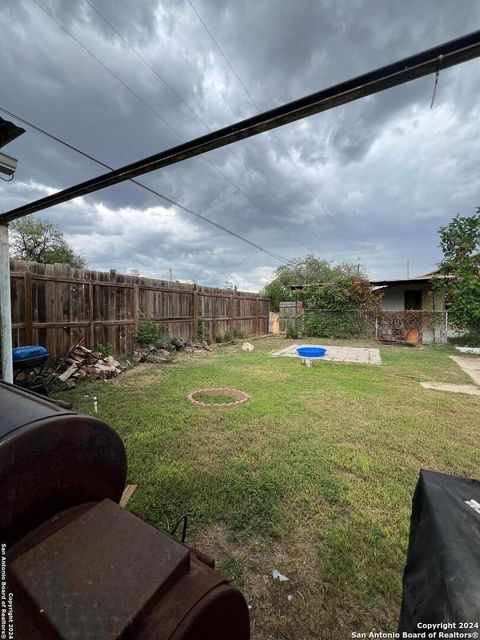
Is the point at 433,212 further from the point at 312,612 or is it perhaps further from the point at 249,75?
the point at 312,612

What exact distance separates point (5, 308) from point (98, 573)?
3.61m

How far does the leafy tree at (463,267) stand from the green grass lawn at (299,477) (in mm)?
6900

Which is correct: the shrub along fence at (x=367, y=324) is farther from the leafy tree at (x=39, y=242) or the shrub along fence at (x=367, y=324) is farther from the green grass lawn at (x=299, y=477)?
the leafy tree at (x=39, y=242)

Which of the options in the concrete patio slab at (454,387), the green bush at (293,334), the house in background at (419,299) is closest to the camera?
the concrete patio slab at (454,387)

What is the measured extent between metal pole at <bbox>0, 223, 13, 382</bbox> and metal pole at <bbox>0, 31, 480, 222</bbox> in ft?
5.72

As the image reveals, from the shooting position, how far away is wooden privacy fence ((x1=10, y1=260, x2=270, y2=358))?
15.8ft

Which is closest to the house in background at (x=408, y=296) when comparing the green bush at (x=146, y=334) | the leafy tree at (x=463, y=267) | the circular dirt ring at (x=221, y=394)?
the leafy tree at (x=463, y=267)

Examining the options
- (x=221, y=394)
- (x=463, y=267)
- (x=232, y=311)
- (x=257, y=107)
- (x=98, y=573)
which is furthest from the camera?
(x=232, y=311)

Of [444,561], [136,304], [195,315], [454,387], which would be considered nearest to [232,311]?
[195,315]

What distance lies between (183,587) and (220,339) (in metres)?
9.66

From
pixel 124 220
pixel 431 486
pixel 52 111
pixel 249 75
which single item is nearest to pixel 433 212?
pixel 249 75

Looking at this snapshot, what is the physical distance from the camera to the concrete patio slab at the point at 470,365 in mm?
5770

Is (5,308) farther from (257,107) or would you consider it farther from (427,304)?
(427,304)

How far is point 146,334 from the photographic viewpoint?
729 cm
